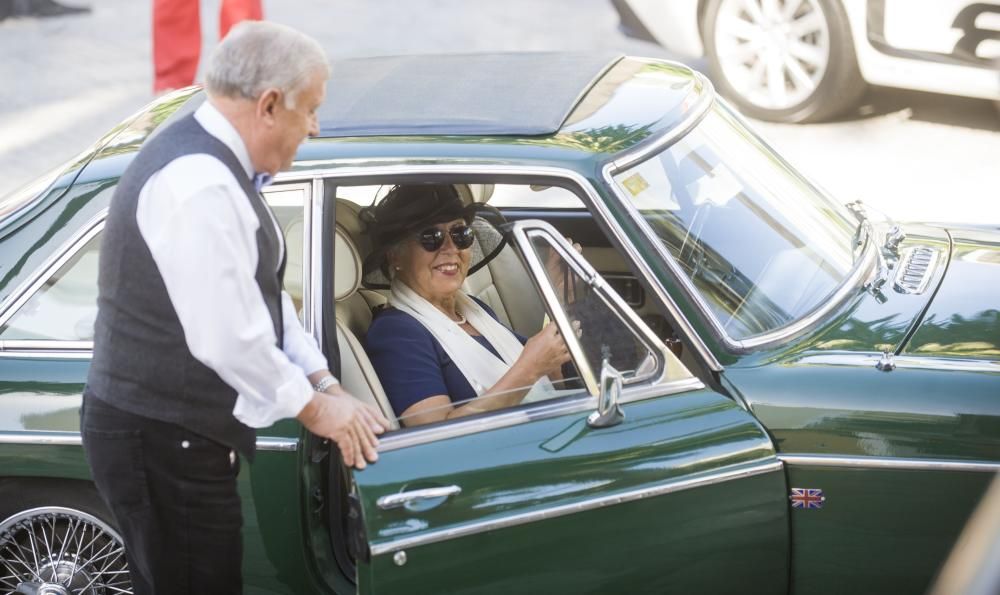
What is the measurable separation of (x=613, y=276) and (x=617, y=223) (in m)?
1.10

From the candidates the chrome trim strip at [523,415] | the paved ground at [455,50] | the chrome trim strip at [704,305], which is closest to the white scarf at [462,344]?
the chrome trim strip at [523,415]

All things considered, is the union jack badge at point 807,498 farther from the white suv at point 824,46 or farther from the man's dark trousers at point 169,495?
the white suv at point 824,46

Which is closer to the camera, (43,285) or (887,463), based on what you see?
(887,463)

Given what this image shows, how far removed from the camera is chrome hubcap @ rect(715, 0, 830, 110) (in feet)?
26.0

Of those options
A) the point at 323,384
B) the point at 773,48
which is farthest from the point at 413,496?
the point at 773,48

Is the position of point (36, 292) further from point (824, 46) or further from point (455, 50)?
point (455, 50)

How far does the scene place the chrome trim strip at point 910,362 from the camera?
10.7 feet

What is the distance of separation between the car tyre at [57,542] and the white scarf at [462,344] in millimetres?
1031

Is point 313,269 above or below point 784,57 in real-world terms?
above

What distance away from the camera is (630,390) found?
3326mm

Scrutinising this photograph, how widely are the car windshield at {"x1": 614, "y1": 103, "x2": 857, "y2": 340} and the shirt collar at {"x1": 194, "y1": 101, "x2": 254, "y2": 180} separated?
1.04m

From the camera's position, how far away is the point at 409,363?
11.9 feet

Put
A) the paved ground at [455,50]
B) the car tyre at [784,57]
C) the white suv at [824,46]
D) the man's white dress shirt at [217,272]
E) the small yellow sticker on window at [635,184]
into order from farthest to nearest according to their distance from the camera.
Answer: the car tyre at [784,57]
the paved ground at [455,50]
the white suv at [824,46]
the small yellow sticker on window at [635,184]
the man's white dress shirt at [217,272]

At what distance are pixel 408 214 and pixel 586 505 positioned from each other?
1144 mm
